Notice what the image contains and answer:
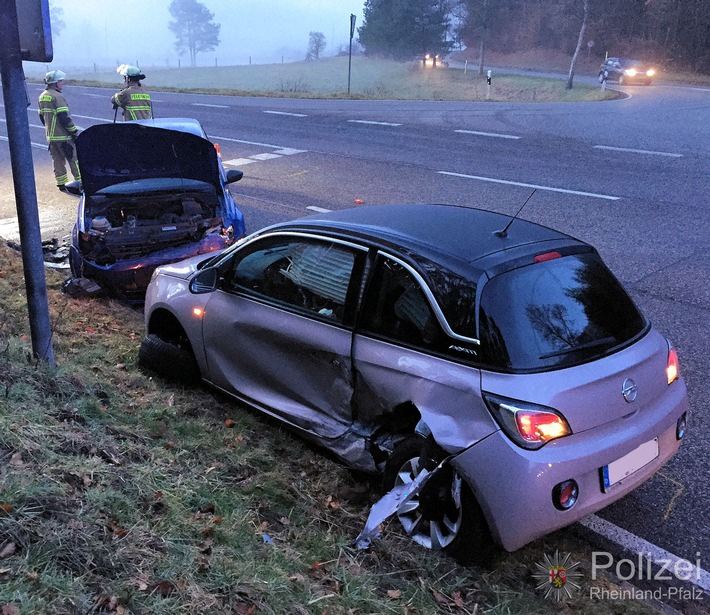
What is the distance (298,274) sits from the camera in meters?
4.18

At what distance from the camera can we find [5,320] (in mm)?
5715

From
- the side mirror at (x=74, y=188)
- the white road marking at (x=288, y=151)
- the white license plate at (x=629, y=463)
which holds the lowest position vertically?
the white road marking at (x=288, y=151)

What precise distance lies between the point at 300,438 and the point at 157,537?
5.23 ft

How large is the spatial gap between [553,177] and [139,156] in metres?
8.01

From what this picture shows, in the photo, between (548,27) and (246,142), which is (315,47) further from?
(246,142)

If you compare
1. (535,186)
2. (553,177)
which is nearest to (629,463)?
(535,186)

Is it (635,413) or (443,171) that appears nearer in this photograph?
(635,413)

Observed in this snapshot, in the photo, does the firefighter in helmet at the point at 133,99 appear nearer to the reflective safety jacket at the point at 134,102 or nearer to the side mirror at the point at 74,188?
the reflective safety jacket at the point at 134,102

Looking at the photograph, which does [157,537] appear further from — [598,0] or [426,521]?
[598,0]

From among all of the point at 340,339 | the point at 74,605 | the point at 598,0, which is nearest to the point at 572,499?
the point at 340,339

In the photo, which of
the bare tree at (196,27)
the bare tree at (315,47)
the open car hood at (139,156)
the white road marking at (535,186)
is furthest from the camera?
the bare tree at (196,27)

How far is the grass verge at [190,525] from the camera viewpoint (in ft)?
8.44

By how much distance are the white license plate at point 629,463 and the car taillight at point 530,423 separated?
1.07 feet

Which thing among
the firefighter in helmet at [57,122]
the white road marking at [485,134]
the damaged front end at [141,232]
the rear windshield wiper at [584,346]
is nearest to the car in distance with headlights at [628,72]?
the white road marking at [485,134]
